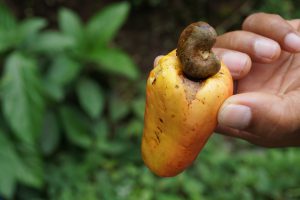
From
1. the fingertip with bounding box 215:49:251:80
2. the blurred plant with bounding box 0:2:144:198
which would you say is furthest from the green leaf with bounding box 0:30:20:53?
the fingertip with bounding box 215:49:251:80

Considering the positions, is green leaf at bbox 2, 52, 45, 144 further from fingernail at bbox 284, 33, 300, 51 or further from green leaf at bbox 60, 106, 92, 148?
fingernail at bbox 284, 33, 300, 51

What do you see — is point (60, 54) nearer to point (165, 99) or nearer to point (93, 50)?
point (93, 50)

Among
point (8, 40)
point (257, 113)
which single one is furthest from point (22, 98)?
point (257, 113)

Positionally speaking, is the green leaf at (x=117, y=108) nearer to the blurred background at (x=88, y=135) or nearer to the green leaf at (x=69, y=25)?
the blurred background at (x=88, y=135)

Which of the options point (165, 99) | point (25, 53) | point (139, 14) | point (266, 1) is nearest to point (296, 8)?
point (266, 1)

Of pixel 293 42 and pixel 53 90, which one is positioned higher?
pixel 293 42

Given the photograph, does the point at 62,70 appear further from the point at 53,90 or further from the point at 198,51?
the point at 198,51
